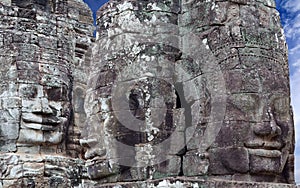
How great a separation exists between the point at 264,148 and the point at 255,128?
0.22 m

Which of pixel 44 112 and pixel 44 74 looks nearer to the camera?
pixel 44 112

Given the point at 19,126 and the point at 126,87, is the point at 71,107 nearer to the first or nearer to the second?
the point at 19,126

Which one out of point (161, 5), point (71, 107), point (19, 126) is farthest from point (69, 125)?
point (161, 5)

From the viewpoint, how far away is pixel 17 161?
11.6m

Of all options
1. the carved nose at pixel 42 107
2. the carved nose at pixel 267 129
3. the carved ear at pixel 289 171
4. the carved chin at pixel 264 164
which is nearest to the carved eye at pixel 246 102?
the carved nose at pixel 267 129

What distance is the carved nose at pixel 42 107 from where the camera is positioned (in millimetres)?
11780

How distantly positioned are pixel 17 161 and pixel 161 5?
19.1ft

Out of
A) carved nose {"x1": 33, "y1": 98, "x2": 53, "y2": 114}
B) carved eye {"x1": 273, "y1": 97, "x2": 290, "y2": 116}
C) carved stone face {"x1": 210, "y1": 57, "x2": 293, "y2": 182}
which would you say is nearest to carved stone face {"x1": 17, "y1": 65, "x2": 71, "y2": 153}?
carved nose {"x1": 33, "y1": 98, "x2": 53, "y2": 114}

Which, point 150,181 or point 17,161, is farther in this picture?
point 17,161

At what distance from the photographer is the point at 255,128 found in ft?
20.1

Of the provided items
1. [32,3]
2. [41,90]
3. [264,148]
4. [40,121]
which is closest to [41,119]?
[40,121]

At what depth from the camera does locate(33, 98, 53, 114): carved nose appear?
11780 mm

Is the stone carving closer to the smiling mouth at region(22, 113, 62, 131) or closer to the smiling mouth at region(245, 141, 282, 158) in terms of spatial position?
the smiling mouth at region(245, 141, 282, 158)

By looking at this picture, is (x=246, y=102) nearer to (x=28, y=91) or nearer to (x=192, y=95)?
(x=192, y=95)
